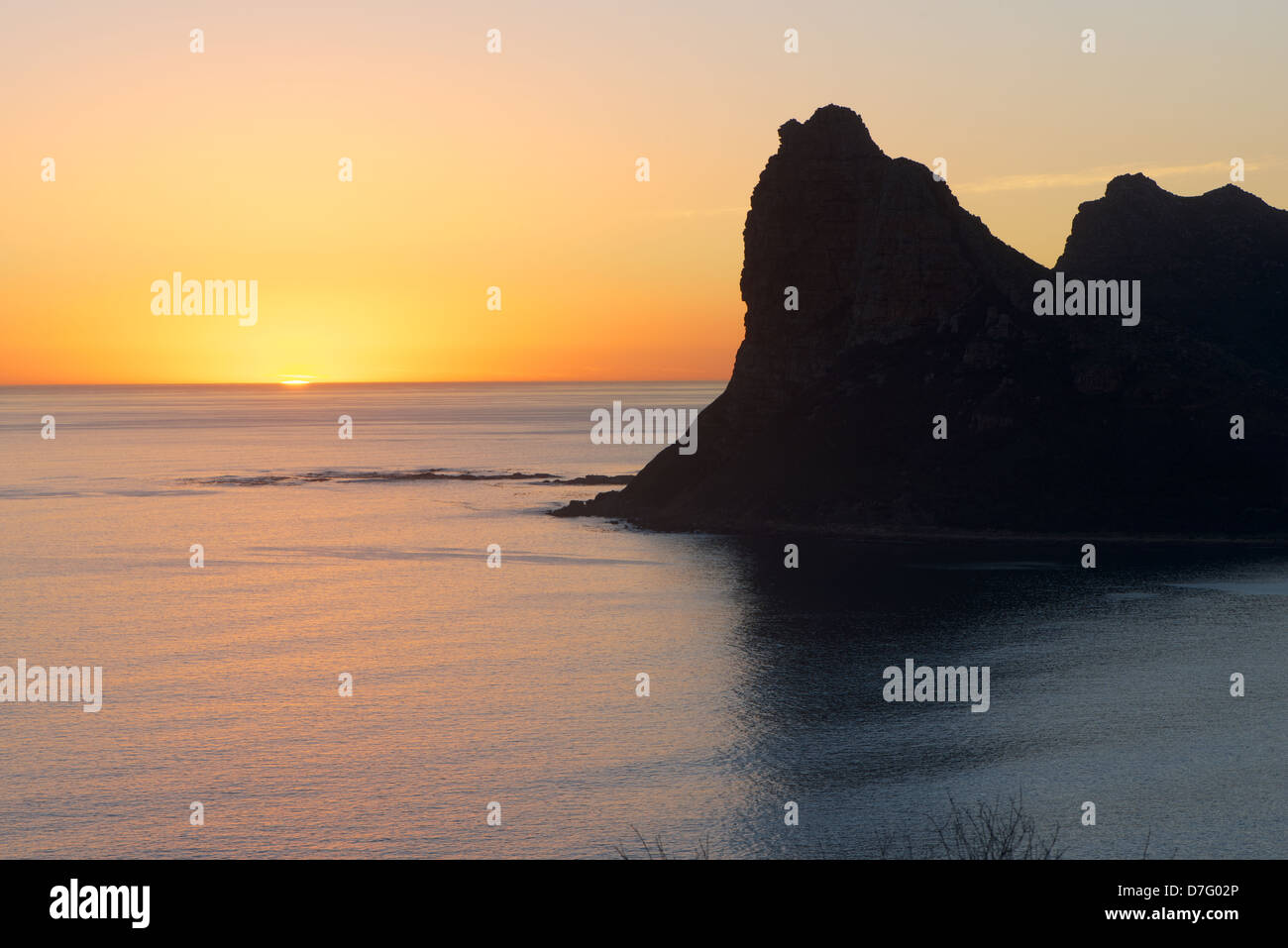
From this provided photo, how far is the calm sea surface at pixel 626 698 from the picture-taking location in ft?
113

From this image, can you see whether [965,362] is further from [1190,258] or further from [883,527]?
[1190,258]

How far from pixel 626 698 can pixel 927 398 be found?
2519 inches

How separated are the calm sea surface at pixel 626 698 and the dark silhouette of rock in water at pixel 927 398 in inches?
298

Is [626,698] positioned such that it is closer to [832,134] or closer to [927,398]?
[927,398]

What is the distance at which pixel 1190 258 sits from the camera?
147 metres

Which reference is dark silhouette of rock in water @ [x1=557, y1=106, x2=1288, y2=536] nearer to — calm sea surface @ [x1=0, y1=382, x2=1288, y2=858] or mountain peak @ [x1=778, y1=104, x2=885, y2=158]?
mountain peak @ [x1=778, y1=104, x2=885, y2=158]

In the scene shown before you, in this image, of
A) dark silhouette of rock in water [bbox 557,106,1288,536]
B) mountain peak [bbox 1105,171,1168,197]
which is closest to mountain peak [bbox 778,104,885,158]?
dark silhouette of rock in water [bbox 557,106,1288,536]

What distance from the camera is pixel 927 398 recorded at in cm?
10756

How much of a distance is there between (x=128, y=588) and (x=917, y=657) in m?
50.6

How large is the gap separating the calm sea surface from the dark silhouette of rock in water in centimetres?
758

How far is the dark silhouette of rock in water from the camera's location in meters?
99.4

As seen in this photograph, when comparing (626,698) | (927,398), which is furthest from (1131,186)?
(626,698)

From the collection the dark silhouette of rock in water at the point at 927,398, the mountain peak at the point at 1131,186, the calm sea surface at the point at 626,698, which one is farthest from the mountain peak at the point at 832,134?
the mountain peak at the point at 1131,186
